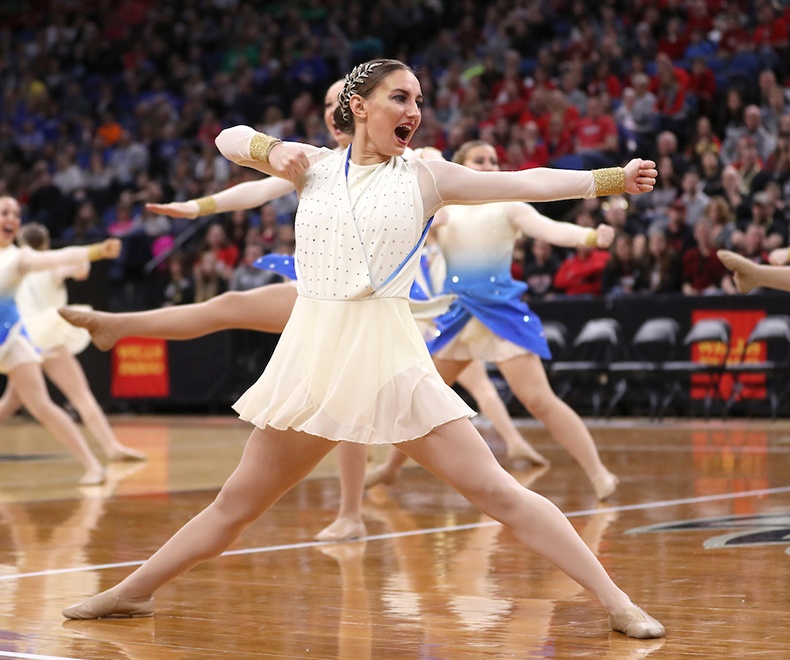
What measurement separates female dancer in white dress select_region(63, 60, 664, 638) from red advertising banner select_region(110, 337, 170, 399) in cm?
1243

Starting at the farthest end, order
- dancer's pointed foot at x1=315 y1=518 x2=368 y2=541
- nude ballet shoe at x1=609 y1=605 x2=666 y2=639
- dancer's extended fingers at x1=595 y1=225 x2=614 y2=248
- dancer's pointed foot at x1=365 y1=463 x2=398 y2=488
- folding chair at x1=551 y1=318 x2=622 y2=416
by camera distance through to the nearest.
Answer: folding chair at x1=551 y1=318 x2=622 y2=416 → dancer's pointed foot at x1=365 y1=463 x2=398 y2=488 → dancer's extended fingers at x1=595 y1=225 x2=614 y2=248 → dancer's pointed foot at x1=315 y1=518 x2=368 y2=541 → nude ballet shoe at x1=609 y1=605 x2=666 y2=639

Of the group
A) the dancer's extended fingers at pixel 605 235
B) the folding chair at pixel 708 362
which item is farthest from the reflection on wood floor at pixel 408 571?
the folding chair at pixel 708 362

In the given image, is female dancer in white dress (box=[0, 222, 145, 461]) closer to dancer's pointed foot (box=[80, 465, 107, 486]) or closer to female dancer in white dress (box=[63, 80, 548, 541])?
dancer's pointed foot (box=[80, 465, 107, 486])

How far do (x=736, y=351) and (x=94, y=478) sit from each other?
709 cm

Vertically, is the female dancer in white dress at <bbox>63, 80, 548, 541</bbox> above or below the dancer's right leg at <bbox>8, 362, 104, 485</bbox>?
above

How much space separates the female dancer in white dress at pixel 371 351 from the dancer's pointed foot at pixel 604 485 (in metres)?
3.47

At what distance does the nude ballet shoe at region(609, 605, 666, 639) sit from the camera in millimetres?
3959

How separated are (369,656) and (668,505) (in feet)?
12.5

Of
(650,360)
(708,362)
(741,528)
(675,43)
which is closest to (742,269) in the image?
(741,528)

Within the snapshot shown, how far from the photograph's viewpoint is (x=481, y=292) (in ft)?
26.5

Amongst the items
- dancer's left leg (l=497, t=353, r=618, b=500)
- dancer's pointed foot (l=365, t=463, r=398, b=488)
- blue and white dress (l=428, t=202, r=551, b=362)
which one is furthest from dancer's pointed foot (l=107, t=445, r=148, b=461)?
dancer's left leg (l=497, t=353, r=618, b=500)

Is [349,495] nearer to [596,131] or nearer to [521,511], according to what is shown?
[521,511]

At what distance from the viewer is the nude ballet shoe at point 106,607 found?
14.4ft

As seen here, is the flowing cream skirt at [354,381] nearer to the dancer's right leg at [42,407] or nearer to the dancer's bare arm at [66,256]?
the dancer's bare arm at [66,256]
